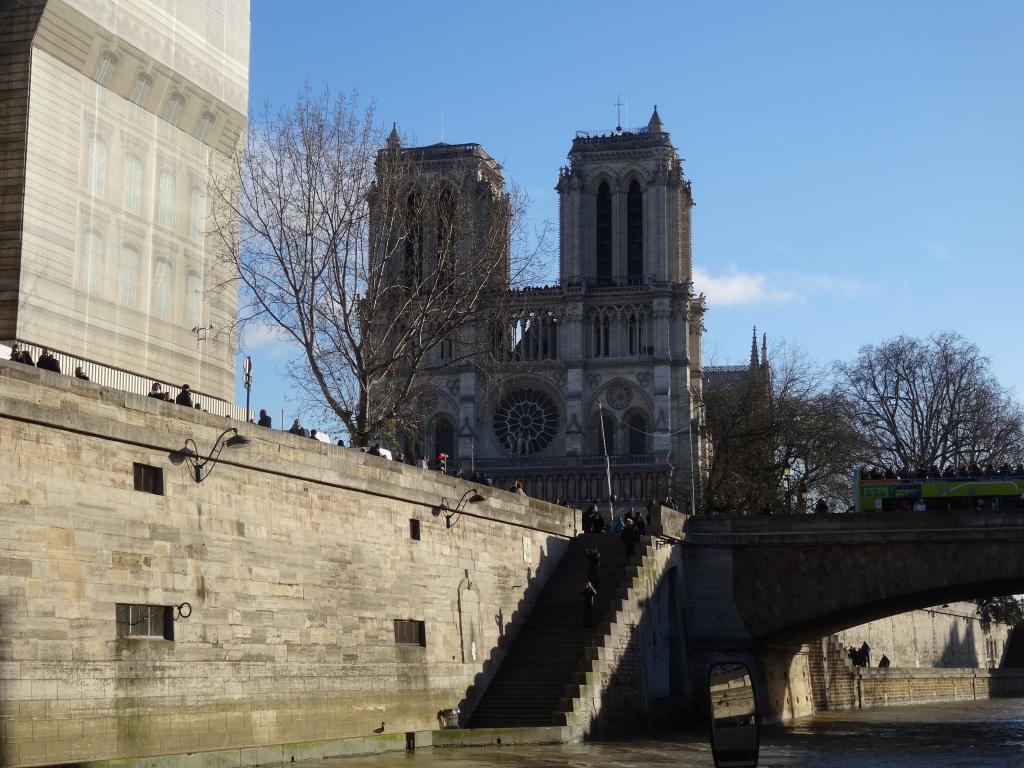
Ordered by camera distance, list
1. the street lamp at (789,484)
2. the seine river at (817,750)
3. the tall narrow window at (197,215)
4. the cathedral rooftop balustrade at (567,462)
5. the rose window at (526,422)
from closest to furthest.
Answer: the seine river at (817,750)
the tall narrow window at (197,215)
the street lamp at (789,484)
the cathedral rooftop balustrade at (567,462)
the rose window at (526,422)

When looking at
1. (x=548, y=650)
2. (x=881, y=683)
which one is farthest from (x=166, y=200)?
(x=881, y=683)

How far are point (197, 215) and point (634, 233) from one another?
64.3m

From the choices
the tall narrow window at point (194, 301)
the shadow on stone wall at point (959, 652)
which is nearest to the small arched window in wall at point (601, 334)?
the shadow on stone wall at point (959, 652)

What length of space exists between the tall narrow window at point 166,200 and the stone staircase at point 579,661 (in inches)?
521

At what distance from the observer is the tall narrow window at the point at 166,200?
37.9 m

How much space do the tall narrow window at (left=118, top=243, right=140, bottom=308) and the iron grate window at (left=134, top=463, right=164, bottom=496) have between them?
1274 cm

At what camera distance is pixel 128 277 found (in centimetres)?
3650

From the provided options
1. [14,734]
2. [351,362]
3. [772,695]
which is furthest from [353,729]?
[772,695]

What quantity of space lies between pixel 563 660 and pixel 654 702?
4.32 m

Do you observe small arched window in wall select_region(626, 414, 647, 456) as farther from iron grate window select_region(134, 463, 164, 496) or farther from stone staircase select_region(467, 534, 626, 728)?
iron grate window select_region(134, 463, 164, 496)

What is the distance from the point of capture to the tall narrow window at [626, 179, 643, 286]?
100812mm

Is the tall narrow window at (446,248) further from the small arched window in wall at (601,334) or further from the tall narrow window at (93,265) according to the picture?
the small arched window in wall at (601,334)

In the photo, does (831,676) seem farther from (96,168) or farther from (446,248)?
(96,168)

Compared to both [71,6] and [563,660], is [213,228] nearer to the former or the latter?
[71,6]
